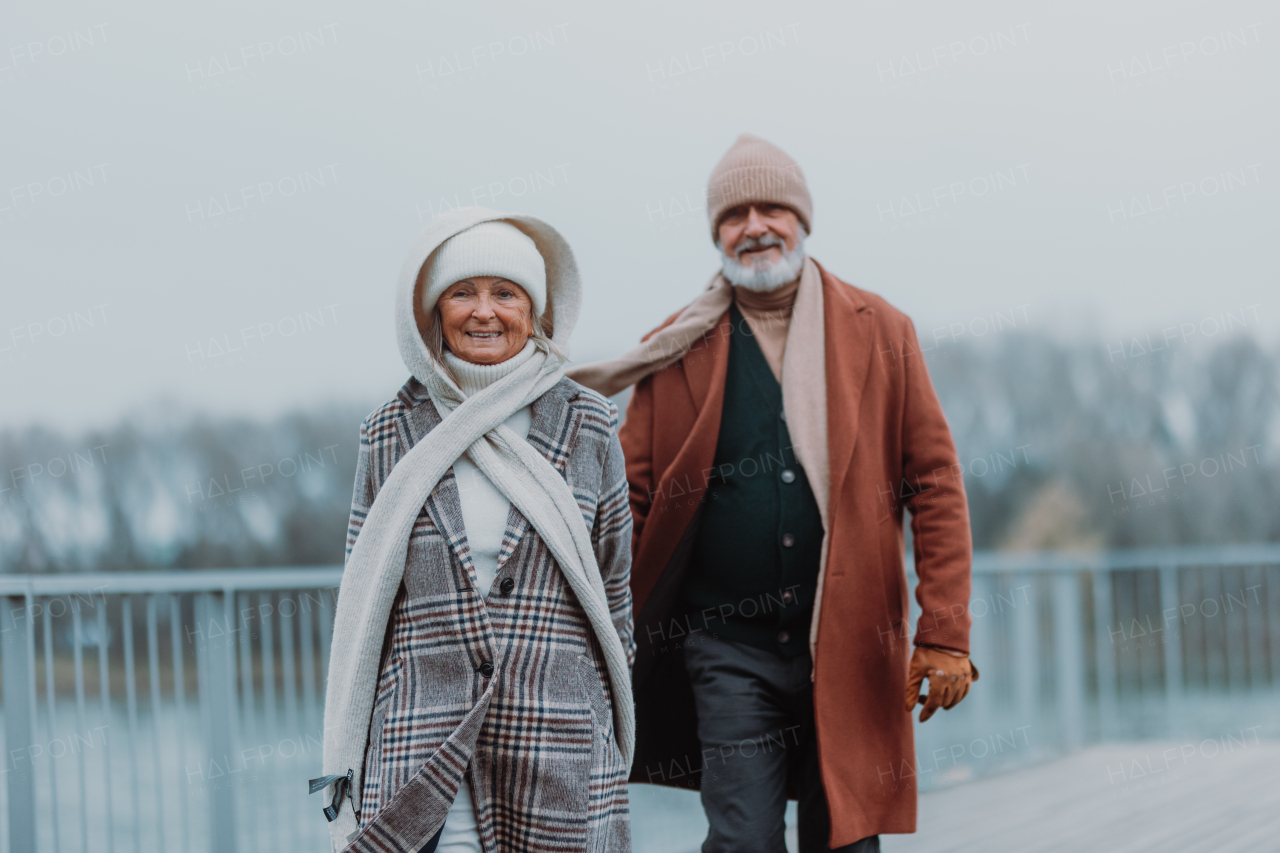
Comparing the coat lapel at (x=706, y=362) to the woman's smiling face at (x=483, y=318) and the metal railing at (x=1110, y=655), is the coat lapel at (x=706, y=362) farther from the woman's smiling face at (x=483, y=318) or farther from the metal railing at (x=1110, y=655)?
the metal railing at (x=1110, y=655)

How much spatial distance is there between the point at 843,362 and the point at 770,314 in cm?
22

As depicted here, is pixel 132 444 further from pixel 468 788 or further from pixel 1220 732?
pixel 468 788

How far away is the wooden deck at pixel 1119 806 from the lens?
4.68 meters

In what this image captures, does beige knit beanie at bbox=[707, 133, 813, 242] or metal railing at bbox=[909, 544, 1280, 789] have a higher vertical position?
beige knit beanie at bbox=[707, 133, 813, 242]

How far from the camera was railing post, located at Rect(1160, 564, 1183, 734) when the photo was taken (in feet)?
23.7

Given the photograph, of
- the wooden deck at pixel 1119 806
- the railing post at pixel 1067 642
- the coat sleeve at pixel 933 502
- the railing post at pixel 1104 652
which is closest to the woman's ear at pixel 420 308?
the coat sleeve at pixel 933 502

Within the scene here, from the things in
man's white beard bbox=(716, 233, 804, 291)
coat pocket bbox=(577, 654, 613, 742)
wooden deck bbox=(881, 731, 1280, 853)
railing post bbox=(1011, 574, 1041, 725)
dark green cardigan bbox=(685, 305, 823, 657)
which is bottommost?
wooden deck bbox=(881, 731, 1280, 853)

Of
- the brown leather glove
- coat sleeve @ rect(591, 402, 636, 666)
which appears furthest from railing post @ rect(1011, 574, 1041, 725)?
coat sleeve @ rect(591, 402, 636, 666)

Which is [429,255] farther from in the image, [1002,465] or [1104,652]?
[1002,465]

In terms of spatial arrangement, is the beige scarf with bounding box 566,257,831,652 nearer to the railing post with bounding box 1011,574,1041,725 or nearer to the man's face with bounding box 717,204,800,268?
the man's face with bounding box 717,204,800,268

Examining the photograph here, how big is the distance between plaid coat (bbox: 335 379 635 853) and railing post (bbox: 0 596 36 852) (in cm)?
182

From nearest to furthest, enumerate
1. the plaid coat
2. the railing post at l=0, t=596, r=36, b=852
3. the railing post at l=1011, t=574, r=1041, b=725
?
the plaid coat < the railing post at l=0, t=596, r=36, b=852 < the railing post at l=1011, t=574, r=1041, b=725

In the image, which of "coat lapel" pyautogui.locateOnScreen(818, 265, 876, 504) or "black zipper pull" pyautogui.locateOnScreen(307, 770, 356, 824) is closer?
"black zipper pull" pyautogui.locateOnScreen(307, 770, 356, 824)

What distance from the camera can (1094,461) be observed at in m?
27.2
